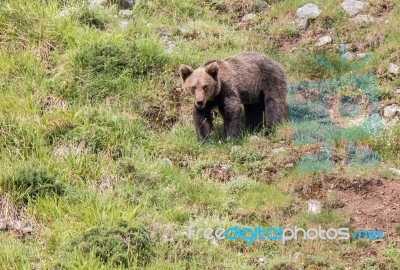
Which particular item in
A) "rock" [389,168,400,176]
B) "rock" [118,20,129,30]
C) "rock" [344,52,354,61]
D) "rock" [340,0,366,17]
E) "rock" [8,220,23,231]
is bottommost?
"rock" [8,220,23,231]

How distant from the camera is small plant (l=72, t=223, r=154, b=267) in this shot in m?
6.05

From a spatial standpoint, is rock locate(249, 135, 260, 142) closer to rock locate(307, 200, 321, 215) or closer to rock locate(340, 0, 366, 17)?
rock locate(307, 200, 321, 215)

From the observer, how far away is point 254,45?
35.2 feet

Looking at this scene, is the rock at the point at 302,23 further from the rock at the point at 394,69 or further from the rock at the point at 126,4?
the rock at the point at 126,4

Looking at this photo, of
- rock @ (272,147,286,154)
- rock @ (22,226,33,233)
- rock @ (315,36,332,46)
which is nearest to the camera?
rock @ (22,226,33,233)

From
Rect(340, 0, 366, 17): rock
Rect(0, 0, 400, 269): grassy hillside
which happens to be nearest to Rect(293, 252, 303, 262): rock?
Rect(0, 0, 400, 269): grassy hillside

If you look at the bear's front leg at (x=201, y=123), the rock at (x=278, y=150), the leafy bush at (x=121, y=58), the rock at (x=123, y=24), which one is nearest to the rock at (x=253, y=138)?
the rock at (x=278, y=150)

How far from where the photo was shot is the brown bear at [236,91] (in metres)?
8.69

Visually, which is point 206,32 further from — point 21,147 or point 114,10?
point 21,147

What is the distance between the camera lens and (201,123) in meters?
8.67

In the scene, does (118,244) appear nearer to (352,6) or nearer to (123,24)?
(123,24)

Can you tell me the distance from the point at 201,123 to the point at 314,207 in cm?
208

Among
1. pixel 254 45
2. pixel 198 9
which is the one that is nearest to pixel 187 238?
pixel 254 45

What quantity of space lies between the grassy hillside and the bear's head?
0.49 m
